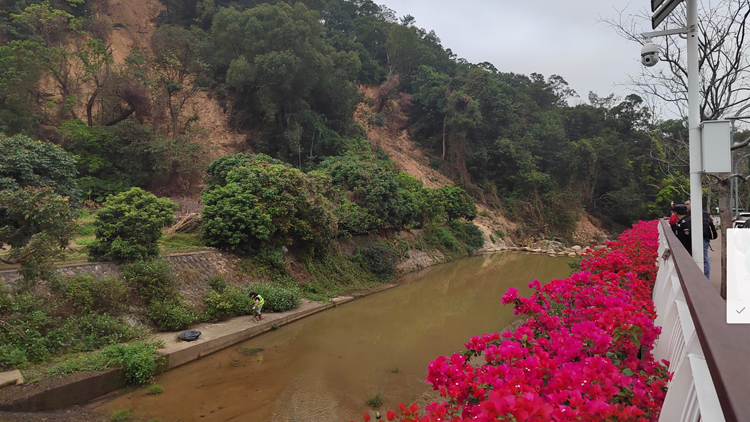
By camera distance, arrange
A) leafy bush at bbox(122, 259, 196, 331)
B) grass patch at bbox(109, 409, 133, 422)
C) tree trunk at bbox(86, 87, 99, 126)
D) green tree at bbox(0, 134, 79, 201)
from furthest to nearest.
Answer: tree trunk at bbox(86, 87, 99, 126), leafy bush at bbox(122, 259, 196, 331), green tree at bbox(0, 134, 79, 201), grass patch at bbox(109, 409, 133, 422)

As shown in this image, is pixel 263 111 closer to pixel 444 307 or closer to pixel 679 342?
pixel 444 307

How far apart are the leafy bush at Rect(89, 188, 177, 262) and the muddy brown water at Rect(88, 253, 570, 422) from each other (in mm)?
2975

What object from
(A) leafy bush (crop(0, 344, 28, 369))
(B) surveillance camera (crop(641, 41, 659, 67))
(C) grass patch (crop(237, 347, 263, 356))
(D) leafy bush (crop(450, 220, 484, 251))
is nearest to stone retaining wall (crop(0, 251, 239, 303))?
(A) leafy bush (crop(0, 344, 28, 369))

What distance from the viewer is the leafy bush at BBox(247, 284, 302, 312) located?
11109 mm

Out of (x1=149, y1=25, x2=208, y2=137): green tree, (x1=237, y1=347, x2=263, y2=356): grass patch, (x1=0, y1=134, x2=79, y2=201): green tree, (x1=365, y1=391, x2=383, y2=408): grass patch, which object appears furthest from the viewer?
(x1=149, y1=25, x2=208, y2=137): green tree

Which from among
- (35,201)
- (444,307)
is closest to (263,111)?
(444,307)

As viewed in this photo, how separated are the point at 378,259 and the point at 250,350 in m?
8.55

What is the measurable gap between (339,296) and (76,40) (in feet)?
60.0

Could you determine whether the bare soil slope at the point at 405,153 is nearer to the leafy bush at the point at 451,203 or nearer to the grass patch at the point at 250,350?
the leafy bush at the point at 451,203

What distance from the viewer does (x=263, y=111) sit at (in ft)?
74.9

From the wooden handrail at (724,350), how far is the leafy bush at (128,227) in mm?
9673

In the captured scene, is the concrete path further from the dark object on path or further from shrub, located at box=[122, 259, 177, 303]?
shrub, located at box=[122, 259, 177, 303]

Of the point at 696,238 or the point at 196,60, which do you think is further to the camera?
the point at 196,60

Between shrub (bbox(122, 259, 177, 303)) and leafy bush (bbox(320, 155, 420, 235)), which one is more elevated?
leafy bush (bbox(320, 155, 420, 235))
